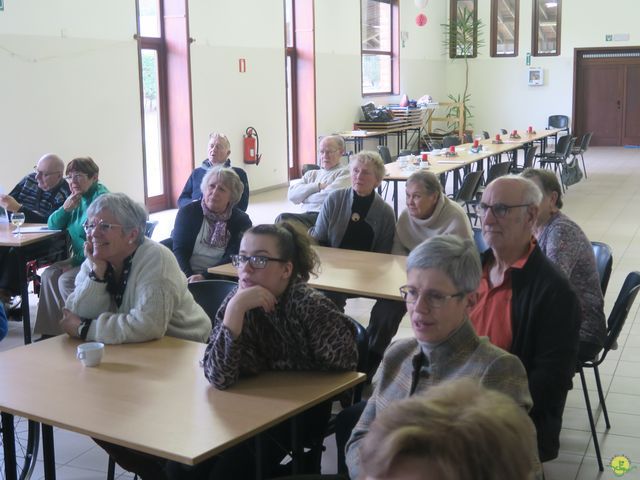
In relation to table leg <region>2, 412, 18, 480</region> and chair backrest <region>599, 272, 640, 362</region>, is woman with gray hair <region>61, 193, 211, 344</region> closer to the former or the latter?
table leg <region>2, 412, 18, 480</region>

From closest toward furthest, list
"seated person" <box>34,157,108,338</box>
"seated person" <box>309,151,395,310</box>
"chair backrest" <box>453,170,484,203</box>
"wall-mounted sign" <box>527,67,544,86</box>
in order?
1. "seated person" <box>34,157,108,338</box>
2. "seated person" <box>309,151,395,310</box>
3. "chair backrest" <box>453,170,484,203</box>
4. "wall-mounted sign" <box>527,67,544,86</box>

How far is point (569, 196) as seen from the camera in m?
11.1

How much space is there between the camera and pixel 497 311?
2.62 m

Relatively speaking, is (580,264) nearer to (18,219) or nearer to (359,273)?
(359,273)

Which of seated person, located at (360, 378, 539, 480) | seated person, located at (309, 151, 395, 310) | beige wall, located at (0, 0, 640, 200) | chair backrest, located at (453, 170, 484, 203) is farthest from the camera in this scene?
chair backrest, located at (453, 170, 484, 203)

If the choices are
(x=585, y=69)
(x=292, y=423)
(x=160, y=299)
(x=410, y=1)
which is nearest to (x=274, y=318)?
(x=292, y=423)

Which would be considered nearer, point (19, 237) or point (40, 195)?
point (19, 237)

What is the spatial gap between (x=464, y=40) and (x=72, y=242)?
597 inches

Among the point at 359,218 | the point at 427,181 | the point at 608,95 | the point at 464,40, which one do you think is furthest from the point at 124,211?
the point at 608,95

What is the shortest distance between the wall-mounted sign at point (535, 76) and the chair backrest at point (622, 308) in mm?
15563

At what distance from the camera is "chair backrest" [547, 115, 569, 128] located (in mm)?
16906

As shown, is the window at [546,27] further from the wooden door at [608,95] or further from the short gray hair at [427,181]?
the short gray hair at [427,181]

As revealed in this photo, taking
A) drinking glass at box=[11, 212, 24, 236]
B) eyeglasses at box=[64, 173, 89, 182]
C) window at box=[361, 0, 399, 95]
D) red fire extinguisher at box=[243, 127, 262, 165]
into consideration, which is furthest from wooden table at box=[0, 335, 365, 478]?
window at box=[361, 0, 399, 95]

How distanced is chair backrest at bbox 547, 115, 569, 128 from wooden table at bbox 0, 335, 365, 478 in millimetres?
15413
